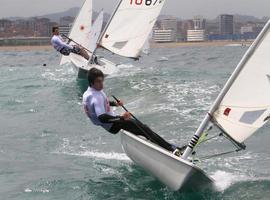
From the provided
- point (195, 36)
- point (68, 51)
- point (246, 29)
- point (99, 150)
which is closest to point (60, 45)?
point (68, 51)

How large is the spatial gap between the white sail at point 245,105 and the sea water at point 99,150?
2.63ft

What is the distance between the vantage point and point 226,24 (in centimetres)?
15588

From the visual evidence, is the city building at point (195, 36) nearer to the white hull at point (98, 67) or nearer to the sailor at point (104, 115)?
the white hull at point (98, 67)

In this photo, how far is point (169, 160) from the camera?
6039 millimetres

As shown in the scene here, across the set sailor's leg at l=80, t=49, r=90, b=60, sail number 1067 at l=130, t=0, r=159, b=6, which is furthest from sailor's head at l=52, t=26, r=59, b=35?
sail number 1067 at l=130, t=0, r=159, b=6

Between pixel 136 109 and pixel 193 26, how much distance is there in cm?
15675

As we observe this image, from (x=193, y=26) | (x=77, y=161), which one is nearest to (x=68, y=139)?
(x=77, y=161)

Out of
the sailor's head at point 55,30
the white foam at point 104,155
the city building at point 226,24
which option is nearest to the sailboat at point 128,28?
the sailor's head at point 55,30

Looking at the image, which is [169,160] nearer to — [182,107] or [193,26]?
[182,107]

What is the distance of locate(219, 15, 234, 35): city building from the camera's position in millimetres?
152675

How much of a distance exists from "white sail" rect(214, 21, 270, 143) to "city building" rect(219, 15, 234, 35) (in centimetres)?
14677

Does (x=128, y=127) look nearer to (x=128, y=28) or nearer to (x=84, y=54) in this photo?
(x=128, y=28)

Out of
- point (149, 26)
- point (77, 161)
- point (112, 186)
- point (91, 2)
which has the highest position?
point (112, 186)

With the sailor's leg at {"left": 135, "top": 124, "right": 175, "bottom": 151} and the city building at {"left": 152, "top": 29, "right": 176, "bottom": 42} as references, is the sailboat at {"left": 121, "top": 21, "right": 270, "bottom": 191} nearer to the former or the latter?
the sailor's leg at {"left": 135, "top": 124, "right": 175, "bottom": 151}
